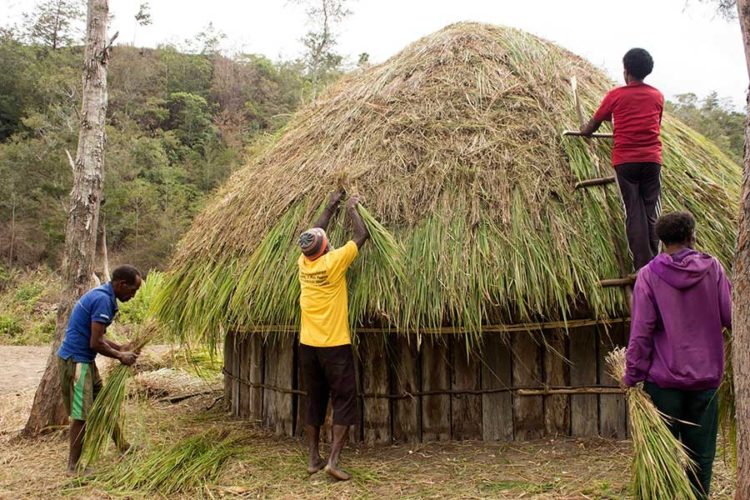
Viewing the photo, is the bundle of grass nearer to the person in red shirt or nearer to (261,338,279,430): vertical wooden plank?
(261,338,279,430): vertical wooden plank

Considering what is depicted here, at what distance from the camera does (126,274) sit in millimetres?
4359

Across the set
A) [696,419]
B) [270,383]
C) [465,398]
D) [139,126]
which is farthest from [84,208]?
[139,126]

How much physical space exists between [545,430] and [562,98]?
9.36ft

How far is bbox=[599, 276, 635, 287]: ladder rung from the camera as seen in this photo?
4.19 meters

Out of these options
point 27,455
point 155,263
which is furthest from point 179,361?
point 155,263

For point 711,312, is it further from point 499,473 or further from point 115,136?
point 115,136

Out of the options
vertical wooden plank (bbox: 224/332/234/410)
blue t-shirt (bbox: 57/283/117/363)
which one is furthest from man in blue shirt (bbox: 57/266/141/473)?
vertical wooden plank (bbox: 224/332/234/410)

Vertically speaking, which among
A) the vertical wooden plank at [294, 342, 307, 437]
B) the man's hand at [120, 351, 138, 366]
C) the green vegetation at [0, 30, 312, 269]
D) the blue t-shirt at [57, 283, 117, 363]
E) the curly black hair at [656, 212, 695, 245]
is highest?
the green vegetation at [0, 30, 312, 269]

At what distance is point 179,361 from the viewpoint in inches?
319

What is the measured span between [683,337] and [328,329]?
2124 mm

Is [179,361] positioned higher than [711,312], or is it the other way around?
[711,312]

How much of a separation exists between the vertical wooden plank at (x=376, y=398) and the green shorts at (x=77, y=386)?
1958 millimetres

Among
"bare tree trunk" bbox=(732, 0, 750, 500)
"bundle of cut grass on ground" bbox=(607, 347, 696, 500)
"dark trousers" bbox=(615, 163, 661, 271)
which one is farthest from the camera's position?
"dark trousers" bbox=(615, 163, 661, 271)

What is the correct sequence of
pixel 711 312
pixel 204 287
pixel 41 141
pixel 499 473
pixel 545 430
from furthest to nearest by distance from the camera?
pixel 41 141 < pixel 204 287 < pixel 545 430 < pixel 499 473 < pixel 711 312
